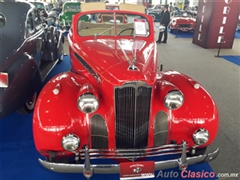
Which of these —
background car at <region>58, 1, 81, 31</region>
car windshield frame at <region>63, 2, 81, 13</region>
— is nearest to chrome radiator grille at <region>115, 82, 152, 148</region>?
background car at <region>58, 1, 81, 31</region>

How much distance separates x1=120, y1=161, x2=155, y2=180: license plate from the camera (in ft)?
6.60

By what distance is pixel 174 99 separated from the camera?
213 cm

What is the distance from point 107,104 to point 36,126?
29.0 inches

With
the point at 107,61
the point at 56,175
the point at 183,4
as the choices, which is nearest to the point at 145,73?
the point at 107,61

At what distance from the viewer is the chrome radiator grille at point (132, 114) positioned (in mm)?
2066

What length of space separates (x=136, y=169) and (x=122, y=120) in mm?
489

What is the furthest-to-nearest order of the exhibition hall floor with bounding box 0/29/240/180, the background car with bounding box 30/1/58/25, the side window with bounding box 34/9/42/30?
the background car with bounding box 30/1/58/25, the side window with bounding box 34/9/42/30, the exhibition hall floor with bounding box 0/29/240/180

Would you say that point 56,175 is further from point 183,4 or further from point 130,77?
point 183,4

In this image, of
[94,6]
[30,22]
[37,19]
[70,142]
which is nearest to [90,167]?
[70,142]

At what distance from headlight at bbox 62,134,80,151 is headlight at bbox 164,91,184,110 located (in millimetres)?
974

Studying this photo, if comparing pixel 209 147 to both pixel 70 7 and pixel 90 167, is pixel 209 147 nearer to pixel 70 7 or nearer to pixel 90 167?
pixel 90 167

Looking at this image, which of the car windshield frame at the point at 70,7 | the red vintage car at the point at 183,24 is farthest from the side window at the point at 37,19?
the red vintage car at the point at 183,24

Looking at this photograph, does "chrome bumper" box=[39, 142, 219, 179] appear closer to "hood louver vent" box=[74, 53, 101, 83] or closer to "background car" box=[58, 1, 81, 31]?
"hood louver vent" box=[74, 53, 101, 83]

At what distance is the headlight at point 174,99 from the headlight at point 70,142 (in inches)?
38.3
